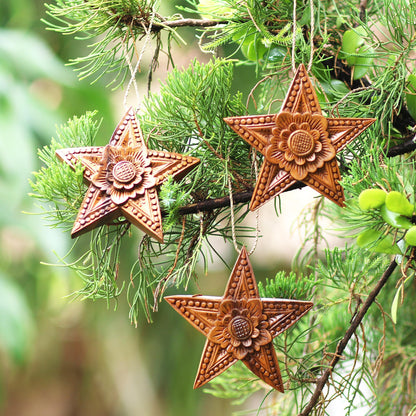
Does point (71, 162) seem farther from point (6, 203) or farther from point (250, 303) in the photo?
point (6, 203)

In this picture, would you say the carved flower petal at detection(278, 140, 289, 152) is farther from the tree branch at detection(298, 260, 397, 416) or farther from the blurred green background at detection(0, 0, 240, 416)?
the blurred green background at detection(0, 0, 240, 416)

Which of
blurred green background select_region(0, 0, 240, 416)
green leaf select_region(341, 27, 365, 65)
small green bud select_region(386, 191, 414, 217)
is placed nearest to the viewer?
small green bud select_region(386, 191, 414, 217)

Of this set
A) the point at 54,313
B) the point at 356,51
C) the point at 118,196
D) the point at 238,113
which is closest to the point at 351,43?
the point at 356,51

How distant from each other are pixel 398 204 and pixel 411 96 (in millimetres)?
117

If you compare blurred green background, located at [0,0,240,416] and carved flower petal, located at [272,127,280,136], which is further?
blurred green background, located at [0,0,240,416]

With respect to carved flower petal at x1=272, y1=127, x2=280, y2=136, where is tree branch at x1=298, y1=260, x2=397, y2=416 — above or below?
below

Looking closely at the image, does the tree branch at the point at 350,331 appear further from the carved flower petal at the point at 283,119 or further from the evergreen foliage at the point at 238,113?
the carved flower petal at the point at 283,119

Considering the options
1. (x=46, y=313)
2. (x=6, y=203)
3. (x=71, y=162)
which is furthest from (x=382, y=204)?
(x=46, y=313)

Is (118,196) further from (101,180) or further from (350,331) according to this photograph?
(350,331)

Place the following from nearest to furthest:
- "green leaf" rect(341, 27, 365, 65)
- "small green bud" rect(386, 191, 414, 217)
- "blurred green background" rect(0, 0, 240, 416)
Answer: "small green bud" rect(386, 191, 414, 217) < "green leaf" rect(341, 27, 365, 65) < "blurred green background" rect(0, 0, 240, 416)

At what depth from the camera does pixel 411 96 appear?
1.24ft

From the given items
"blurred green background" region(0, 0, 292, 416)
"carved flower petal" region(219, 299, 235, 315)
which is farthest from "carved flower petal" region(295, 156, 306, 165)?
"blurred green background" region(0, 0, 292, 416)

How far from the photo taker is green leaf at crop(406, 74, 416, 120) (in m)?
0.37

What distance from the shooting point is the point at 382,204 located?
308mm
